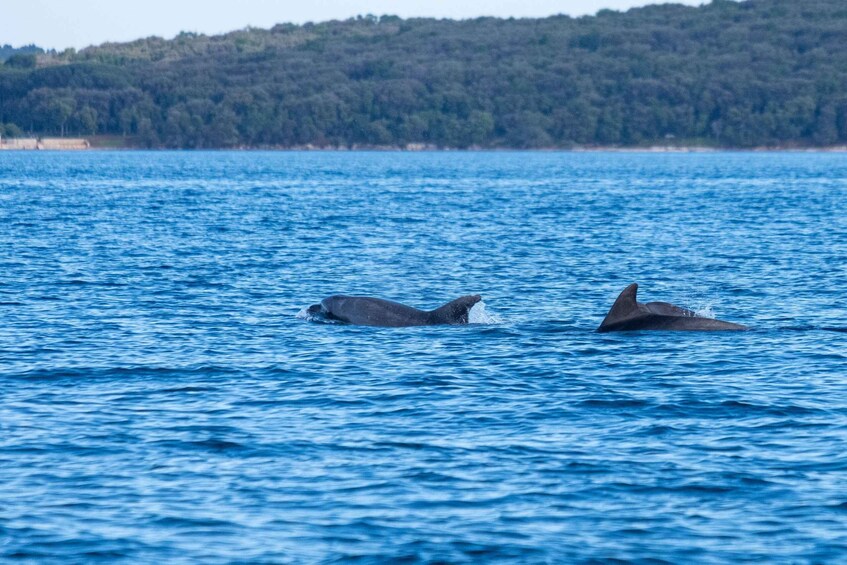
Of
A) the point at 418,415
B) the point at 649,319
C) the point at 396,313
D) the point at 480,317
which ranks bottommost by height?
the point at 418,415

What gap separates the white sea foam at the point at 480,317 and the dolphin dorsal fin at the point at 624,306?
2908 millimetres

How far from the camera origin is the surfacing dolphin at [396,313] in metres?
28.6

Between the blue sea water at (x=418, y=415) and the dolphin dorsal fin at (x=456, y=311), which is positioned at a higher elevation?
the dolphin dorsal fin at (x=456, y=311)

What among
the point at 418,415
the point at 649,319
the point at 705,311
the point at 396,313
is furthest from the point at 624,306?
the point at 418,415

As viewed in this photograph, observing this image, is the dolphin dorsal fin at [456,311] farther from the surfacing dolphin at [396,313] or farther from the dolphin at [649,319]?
the dolphin at [649,319]

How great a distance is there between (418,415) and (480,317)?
9730 millimetres

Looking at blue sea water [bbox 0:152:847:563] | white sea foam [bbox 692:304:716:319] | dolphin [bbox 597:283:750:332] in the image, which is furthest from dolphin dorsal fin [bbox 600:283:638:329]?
white sea foam [bbox 692:304:716:319]

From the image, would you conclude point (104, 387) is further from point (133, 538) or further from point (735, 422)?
point (735, 422)

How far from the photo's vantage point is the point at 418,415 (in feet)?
65.3

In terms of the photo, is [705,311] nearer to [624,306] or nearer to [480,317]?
[624,306]

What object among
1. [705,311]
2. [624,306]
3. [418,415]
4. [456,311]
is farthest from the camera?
[705,311]

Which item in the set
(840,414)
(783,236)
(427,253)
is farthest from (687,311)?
(783,236)

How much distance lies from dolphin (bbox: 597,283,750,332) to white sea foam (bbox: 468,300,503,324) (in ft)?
9.04

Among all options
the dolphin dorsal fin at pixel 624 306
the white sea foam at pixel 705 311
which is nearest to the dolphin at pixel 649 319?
the dolphin dorsal fin at pixel 624 306
